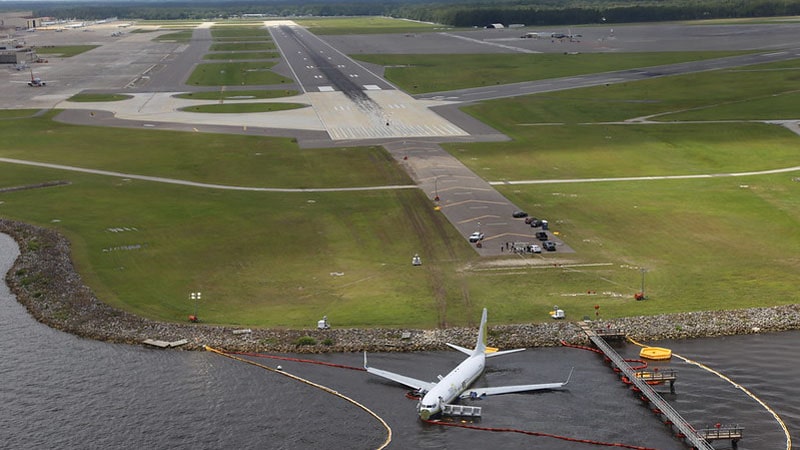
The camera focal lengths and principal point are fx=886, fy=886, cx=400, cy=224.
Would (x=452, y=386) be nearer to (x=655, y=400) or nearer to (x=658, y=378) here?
(x=655, y=400)

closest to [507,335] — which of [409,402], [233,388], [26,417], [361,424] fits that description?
[409,402]

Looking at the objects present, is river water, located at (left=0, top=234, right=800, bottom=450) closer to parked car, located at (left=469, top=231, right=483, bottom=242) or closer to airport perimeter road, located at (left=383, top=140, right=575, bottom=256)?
parked car, located at (left=469, top=231, right=483, bottom=242)

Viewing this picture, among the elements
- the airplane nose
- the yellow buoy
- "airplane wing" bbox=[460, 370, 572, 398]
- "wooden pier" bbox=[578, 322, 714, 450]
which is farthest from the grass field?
the airplane nose

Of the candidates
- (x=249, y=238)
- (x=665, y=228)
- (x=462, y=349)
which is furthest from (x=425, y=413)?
(x=665, y=228)

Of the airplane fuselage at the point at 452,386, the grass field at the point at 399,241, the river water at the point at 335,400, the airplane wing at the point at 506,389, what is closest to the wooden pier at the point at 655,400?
the river water at the point at 335,400

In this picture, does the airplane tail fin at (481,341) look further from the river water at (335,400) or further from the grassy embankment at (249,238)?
the grassy embankment at (249,238)

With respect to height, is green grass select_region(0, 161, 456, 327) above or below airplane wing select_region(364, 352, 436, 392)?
above

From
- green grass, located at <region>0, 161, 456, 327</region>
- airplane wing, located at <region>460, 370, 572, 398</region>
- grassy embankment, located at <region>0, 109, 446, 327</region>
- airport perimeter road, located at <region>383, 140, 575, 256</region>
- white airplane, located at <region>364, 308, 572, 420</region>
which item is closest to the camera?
white airplane, located at <region>364, 308, 572, 420</region>
